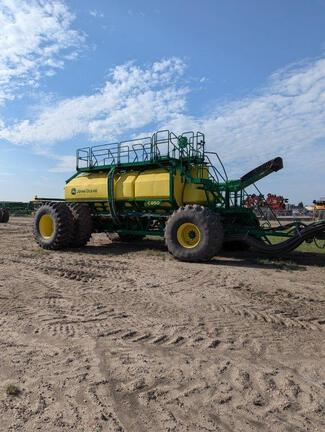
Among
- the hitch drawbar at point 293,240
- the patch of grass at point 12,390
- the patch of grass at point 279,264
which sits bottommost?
the patch of grass at point 12,390

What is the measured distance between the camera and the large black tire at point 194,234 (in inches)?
401

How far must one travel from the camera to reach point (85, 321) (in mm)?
→ 5312

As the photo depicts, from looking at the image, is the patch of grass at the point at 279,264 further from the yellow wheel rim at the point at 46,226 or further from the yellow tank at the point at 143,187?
the yellow wheel rim at the point at 46,226

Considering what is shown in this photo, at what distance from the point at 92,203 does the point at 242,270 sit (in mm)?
6507

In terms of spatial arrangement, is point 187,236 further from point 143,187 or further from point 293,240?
point 293,240

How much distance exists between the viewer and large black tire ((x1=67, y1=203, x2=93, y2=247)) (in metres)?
13.3

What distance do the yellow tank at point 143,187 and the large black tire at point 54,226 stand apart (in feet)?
3.24

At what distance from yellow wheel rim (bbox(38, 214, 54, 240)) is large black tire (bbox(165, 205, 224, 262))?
479 cm

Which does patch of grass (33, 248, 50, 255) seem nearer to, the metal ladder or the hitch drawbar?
the metal ladder

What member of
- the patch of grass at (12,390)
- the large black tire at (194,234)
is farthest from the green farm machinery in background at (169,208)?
the patch of grass at (12,390)

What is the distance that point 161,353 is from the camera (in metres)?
4.30

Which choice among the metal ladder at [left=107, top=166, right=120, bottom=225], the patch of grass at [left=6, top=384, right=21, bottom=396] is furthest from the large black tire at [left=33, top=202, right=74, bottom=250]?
the patch of grass at [left=6, top=384, right=21, bottom=396]

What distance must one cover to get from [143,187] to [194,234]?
2.50 meters

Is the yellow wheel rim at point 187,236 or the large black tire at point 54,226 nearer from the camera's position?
the yellow wheel rim at point 187,236
